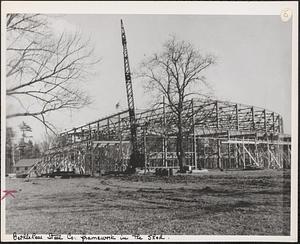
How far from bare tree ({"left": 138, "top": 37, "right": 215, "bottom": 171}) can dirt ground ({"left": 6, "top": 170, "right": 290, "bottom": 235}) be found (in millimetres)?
1453

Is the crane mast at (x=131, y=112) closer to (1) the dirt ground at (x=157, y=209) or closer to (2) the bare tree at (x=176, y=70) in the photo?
(2) the bare tree at (x=176, y=70)

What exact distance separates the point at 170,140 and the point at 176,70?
138cm

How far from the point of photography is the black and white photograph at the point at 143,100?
563cm

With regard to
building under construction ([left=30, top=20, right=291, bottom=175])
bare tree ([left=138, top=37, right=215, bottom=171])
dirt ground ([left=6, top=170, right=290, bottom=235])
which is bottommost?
dirt ground ([left=6, top=170, right=290, bottom=235])

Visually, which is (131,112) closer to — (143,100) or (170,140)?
(143,100)

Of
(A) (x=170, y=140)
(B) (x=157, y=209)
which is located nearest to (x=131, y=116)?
(A) (x=170, y=140)

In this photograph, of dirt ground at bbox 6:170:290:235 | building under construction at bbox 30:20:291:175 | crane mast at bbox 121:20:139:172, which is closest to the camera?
dirt ground at bbox 6:170:290:235

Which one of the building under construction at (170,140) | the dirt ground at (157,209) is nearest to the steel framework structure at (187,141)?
the building under construction at (170,140)

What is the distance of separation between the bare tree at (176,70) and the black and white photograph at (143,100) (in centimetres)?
2

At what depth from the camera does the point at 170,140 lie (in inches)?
282

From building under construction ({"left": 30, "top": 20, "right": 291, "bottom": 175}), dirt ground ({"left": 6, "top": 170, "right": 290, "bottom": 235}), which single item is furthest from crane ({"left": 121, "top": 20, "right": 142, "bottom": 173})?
dirt ground ({"left": 6, "top": 170, "right": 290, "bottom": 235})

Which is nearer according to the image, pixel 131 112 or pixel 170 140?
pixel 131 112

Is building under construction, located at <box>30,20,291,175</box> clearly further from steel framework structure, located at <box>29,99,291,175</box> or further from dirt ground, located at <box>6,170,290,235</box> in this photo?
dirt ground, located at <box>6,170,290,235</box>

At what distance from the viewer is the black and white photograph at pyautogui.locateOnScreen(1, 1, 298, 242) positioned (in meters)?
5.63
